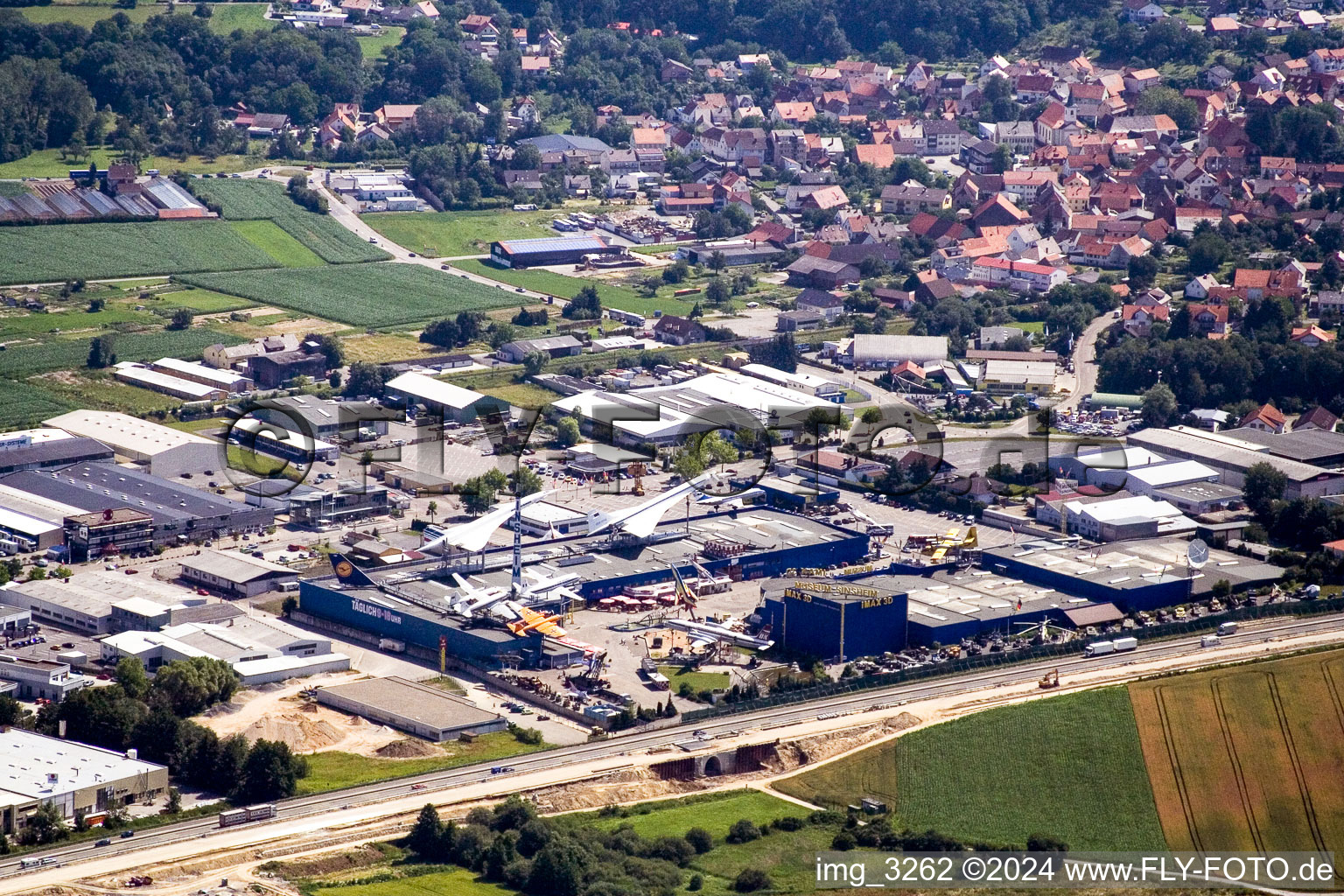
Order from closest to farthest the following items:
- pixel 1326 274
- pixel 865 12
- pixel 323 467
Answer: pixel 323 467 < pixel 1326 274 < pixel 865 12

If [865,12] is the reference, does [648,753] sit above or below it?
below

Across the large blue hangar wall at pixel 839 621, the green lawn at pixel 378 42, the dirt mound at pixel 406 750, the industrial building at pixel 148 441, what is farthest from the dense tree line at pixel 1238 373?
the green lawn at pixel 378 42

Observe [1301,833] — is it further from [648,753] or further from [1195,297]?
[1195,297]

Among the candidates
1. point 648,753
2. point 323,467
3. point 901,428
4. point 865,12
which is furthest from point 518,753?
point 865,12

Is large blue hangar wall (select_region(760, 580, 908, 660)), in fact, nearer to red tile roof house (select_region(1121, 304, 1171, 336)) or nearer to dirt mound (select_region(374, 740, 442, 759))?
dirt mound (select_region(374, 740, 442, 759))

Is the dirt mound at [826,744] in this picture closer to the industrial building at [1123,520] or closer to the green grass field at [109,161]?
the industrial building at [1123,520]

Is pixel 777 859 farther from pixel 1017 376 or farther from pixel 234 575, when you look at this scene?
pixel 1017 376

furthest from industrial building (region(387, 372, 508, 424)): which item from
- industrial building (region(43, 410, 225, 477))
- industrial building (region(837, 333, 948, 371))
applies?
industrial building (region(837, 333, 948, 371))
